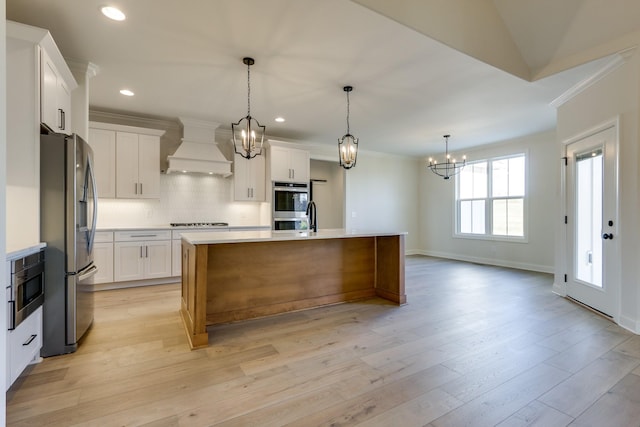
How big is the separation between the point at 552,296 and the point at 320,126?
4.37m

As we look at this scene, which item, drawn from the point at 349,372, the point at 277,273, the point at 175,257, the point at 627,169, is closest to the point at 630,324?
the point at 627,169

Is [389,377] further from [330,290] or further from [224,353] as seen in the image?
[330,290]

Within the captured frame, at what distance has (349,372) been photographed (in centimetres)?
214

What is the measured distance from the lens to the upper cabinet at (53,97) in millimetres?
2418

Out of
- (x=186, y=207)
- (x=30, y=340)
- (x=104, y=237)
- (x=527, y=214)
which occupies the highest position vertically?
(x=186, y=207)

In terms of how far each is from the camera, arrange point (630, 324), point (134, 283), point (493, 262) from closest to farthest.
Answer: point (630, 324) → point (134, 283) → point (493, 262)

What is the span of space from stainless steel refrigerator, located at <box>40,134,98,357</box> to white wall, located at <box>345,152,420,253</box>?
543 cm

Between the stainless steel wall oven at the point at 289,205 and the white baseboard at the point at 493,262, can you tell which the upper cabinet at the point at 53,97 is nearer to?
the stainless steel wall oven at the point at 289,205

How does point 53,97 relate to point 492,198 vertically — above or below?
above

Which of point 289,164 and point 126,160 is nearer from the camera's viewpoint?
point 126,160

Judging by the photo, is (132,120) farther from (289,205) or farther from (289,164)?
(289,205)

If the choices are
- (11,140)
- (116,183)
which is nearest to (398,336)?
(11,140)

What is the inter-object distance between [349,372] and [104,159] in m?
4.60

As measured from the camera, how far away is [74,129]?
3.28 meters
